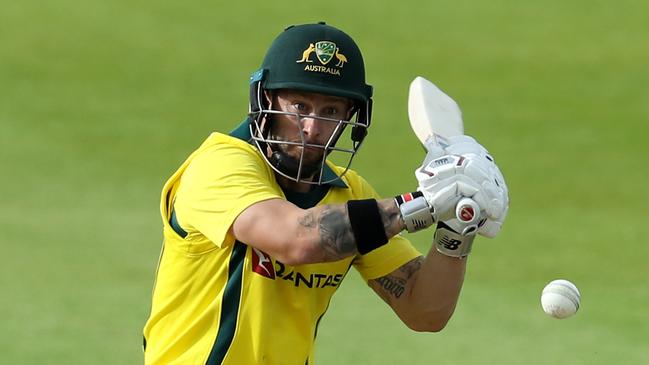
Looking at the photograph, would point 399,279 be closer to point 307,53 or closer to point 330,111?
point 330,111

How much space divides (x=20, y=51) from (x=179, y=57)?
1781mm

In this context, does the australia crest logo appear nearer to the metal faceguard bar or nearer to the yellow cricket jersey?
the metal faceguard bar

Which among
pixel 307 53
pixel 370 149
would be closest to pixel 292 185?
pixel 307 53

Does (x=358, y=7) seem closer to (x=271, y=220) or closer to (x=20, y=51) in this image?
(x=20, y=51)

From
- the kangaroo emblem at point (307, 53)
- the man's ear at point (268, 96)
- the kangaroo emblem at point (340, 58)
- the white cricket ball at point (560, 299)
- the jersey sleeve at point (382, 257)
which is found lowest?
the white cricket ball at point (560, 299)

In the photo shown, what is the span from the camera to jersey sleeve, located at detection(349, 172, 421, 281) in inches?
235

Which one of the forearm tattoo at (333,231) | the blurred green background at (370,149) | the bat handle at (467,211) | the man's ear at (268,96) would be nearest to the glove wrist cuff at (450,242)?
the bat handle at (467,211)

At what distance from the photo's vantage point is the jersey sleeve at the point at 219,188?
510 cm

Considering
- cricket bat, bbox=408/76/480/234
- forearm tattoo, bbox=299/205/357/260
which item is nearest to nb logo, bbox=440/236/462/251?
cricket bat, bbox=408/76/480/234

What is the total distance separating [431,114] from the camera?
5676mm

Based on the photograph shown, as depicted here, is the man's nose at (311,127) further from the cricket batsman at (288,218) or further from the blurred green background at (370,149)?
the blurred green background at (370,149)

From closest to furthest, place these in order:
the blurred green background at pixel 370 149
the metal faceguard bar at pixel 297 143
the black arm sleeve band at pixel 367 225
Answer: the black arm sleeve band at pixel 367 225 → the metal faceguard bar at pixel 297 143 → the blurred green background at pixel 370 149

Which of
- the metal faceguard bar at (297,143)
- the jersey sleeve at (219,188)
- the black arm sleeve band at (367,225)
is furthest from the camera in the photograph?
the metal faceguard bar at (297,143)

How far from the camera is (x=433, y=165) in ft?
16.3
